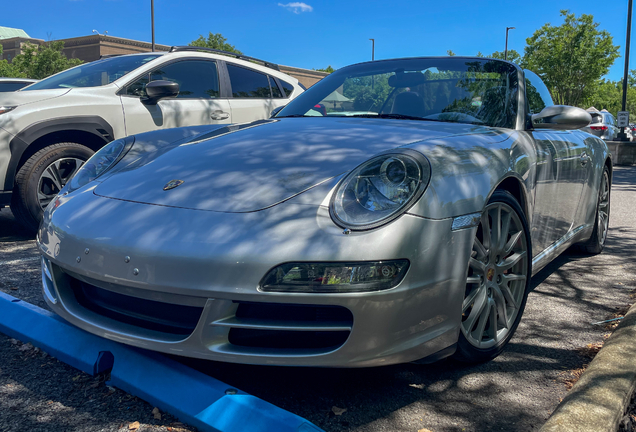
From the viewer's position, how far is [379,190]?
214 cm

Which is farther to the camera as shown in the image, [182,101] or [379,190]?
[182,101]

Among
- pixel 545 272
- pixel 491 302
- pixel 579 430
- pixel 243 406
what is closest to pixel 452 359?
pixel 491 302

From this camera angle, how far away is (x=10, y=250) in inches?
181

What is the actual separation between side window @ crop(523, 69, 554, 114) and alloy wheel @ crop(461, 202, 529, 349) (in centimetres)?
103

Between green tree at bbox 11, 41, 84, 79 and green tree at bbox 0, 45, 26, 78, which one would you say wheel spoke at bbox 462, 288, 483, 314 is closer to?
green tree at bbox 11, 41, 84, 79

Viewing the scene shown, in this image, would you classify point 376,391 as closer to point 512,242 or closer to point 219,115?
point 512,242

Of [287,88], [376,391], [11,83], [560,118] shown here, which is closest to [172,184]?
[376,391]

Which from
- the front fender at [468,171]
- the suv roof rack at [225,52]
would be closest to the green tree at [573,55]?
the suv roof rack at [225,52]

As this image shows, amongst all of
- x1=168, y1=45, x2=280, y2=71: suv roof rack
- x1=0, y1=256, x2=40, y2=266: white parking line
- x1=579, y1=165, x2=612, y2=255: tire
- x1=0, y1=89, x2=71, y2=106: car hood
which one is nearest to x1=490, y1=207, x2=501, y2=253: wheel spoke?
x1=579, y1=165, x2=612, y2=255: tire

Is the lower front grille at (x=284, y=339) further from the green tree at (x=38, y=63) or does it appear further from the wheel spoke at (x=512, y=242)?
the green tree at (x=38, y=63)

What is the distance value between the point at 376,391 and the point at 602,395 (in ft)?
2.72

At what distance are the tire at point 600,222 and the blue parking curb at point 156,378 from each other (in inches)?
146

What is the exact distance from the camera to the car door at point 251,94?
20.2ft

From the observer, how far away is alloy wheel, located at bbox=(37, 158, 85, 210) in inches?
193
